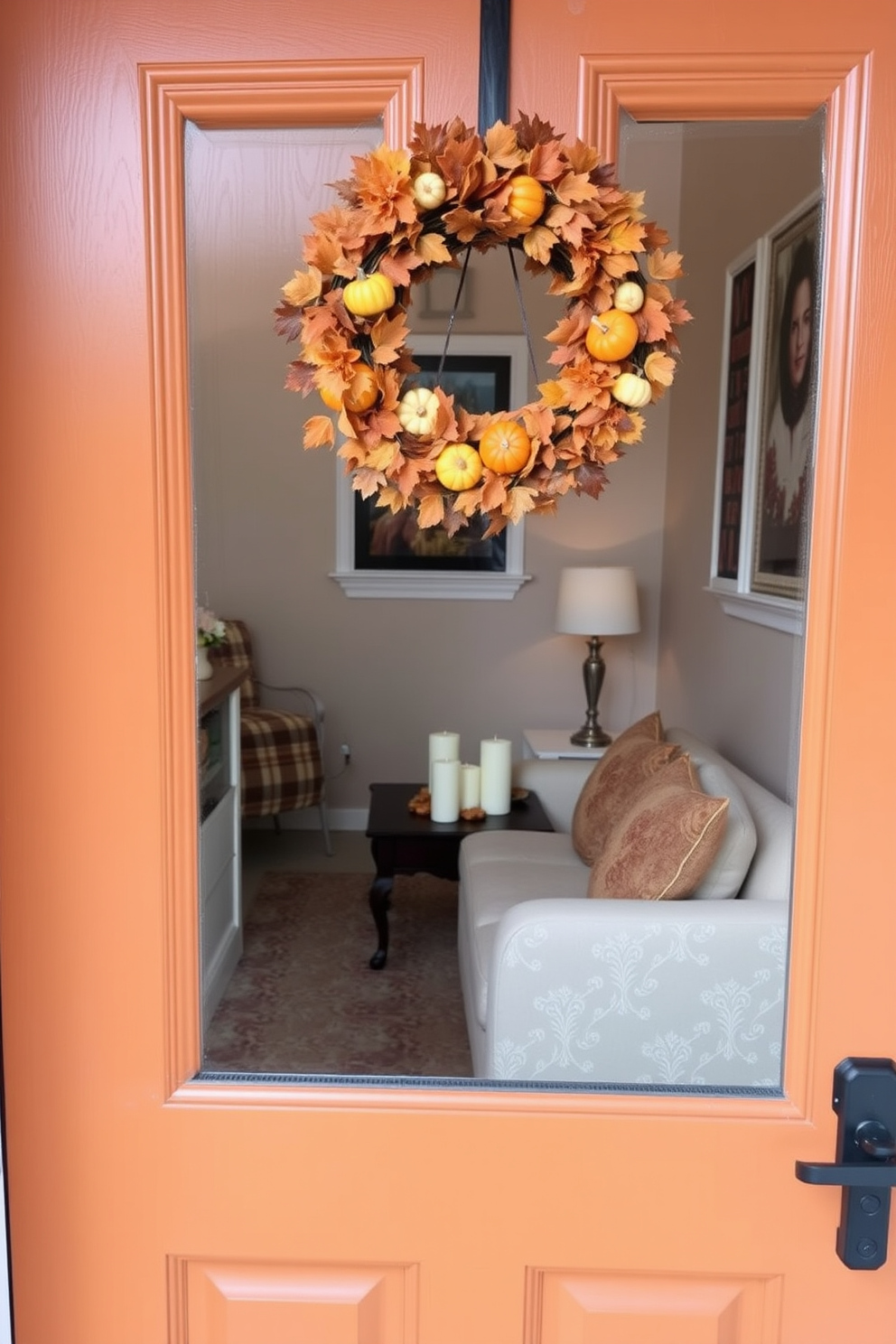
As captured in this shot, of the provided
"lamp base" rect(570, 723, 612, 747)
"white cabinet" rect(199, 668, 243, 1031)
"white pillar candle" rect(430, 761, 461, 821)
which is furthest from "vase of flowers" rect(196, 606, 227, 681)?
"lamp base" rect(570, 723, 612, 747)

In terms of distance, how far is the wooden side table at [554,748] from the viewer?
315 centimetres

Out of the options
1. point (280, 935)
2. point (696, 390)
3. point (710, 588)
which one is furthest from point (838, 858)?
point (710, 588)

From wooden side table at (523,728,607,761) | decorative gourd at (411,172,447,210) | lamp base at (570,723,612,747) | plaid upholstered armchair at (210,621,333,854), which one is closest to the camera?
decorative gourd at (411,172,447,210)

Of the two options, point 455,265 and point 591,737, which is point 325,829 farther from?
point 455,265

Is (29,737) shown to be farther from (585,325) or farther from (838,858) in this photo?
(838,858)

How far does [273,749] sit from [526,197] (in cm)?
157

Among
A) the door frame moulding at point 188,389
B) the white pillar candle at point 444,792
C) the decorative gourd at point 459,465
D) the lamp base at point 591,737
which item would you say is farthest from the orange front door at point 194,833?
the lamp base at point 591,737

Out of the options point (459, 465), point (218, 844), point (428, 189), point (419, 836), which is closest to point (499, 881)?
point (419, 836)

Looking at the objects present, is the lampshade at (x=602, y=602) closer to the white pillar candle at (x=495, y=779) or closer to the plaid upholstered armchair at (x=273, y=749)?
the white pillar candle at (x=495, y=779)

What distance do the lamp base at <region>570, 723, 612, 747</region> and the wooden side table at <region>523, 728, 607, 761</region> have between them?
0.02 metres

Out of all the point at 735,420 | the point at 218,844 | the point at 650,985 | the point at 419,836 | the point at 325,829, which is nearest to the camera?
the point at 218,844

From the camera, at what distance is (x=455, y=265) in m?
0.76

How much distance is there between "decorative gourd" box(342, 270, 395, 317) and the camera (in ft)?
2.35

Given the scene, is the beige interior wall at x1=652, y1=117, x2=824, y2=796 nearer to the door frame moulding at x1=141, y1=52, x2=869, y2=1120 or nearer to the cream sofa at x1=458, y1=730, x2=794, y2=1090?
the door frame moulding at x1=141, y1=52, x2=869, y2=1120
